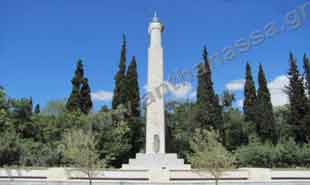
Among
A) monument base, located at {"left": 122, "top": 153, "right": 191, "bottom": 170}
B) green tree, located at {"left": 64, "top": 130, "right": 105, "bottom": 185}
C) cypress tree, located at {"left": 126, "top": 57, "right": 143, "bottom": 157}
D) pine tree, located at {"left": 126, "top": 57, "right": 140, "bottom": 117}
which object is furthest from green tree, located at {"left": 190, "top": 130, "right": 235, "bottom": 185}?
pine tree, located at {"left": 126, "top": 57, "right": 140, "bottom": 117}

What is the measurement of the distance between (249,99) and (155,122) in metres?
14.5

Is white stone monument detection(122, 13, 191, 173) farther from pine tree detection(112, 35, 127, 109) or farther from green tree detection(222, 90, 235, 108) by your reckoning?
green tree detection(222, 90, 235, 108)

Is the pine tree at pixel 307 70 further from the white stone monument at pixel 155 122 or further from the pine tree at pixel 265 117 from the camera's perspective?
the white stone monument at pixel 155 122

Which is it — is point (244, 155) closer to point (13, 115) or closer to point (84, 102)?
point (84, 102)

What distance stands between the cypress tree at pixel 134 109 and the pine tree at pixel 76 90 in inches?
207

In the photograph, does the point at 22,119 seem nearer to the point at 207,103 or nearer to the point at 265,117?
the point at 207,103

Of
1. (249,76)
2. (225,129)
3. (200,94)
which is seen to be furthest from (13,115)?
(249,76)

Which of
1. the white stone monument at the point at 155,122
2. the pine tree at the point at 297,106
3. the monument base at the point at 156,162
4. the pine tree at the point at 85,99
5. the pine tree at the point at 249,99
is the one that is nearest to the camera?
the monument base at the point at 156,162

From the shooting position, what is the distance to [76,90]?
3384 cm

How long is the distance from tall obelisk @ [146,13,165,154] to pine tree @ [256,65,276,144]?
1307 centimetres

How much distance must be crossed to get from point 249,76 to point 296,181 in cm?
1809

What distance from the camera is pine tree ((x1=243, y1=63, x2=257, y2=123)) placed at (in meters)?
34.2

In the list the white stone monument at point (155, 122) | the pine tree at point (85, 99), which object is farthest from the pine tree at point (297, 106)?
the pine tree at point (85, 99)

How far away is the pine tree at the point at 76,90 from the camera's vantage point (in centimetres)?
3303
